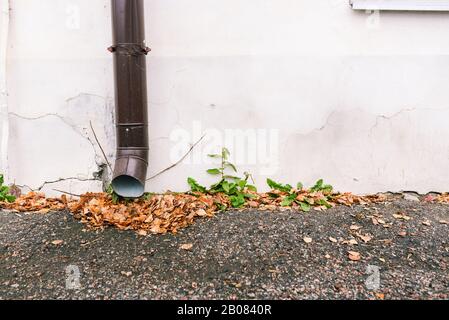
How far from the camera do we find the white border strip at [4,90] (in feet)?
10.7

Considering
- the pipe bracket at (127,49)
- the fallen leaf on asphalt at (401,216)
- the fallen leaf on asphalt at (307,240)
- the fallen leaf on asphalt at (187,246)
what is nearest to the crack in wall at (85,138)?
the pipe bracket at (127,49)

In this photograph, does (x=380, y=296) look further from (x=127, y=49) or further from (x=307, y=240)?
(x=127, y=49)

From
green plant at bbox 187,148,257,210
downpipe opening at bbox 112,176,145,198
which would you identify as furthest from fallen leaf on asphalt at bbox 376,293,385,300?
downpipe opening at bbox 112,176,145,198

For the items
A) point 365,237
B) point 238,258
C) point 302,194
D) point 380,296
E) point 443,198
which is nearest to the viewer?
point 380,296

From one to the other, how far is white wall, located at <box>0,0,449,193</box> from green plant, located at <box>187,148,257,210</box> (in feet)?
0.33

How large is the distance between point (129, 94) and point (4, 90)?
1312 millimetres

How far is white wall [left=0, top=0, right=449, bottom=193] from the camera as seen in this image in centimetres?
332

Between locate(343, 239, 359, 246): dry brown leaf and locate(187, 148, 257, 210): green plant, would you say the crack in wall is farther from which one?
locate(343, 239, 359, 246): dry brown leaf

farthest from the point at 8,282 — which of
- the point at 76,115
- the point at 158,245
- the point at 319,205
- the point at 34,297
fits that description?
the point at 319,205

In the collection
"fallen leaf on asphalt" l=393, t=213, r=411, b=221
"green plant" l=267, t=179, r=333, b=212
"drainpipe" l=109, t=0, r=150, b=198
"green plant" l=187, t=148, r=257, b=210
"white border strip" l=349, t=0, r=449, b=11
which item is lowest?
"fallen leaf on asphalt" l=393, t=213, r=411, b=221

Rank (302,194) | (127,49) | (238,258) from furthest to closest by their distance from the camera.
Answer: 1. (302,194)
2. (127,49)
3. (238,258)

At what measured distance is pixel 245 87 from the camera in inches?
133

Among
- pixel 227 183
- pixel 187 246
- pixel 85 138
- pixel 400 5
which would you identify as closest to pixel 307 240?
pixel 187 246

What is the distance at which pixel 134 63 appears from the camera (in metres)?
2.99
